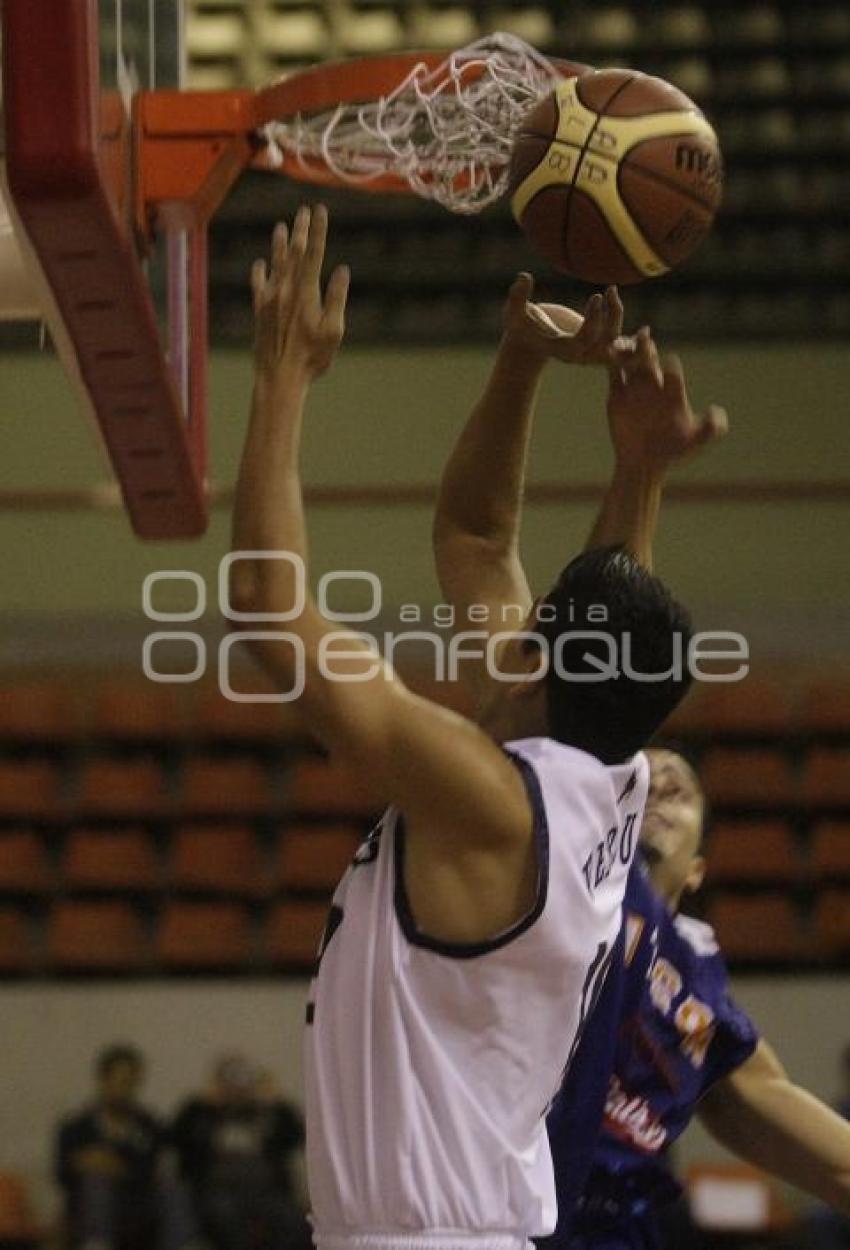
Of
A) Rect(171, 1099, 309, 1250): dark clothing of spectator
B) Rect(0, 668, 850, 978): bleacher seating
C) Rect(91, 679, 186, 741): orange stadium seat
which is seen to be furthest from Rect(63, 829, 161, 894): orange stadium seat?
Rect(171, 1099, 309, 1250): dark clothing of spectator

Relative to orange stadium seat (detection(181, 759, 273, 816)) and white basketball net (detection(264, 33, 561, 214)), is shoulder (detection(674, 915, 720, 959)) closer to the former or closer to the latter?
white basketball net (detection(264, 33, 561, 214))

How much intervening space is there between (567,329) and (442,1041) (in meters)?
1.18

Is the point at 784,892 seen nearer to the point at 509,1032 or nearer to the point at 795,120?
the point at 795,120

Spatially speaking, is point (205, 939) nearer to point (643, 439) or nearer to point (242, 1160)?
point (242, 1160)

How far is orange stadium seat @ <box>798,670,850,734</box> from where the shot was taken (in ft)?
28.7

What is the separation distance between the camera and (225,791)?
875 centimetres

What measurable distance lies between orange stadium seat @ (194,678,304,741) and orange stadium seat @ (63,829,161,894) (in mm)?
561

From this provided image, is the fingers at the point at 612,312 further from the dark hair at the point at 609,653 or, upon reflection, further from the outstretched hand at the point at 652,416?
the dark hair at the point at 609,653

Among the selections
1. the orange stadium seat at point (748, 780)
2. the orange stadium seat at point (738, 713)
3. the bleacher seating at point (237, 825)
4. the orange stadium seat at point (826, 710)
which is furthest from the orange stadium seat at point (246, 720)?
the orange stadium seat at point (826, 710)

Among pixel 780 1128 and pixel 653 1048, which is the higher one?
pixel 653 1048

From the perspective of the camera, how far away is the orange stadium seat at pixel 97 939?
27.0 feet

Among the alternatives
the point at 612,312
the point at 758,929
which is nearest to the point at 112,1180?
the point at 758,929

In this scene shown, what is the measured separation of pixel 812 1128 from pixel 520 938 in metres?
1.04

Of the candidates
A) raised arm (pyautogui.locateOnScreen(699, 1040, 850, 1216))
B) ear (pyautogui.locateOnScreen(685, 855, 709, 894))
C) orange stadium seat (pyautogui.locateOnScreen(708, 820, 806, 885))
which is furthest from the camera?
orange stadium seat (pyautogui.locateOnScreen(708, 820, 806, 885))
